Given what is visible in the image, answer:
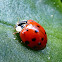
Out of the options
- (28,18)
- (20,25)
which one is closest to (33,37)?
(20,25)


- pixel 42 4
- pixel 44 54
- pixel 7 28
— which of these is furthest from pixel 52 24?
pixel 7 28

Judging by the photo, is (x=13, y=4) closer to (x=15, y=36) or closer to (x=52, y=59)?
(x=15, y=36)

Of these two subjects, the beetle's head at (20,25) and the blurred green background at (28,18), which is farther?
the beetle's head at (20,25)

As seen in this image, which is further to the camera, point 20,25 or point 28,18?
point 28,18

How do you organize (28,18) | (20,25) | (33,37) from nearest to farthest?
1. (33,37)
2. (20,25)
3. (28,18)

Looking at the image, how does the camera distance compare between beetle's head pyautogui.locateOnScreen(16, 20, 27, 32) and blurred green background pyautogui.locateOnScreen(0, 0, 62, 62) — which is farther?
beetle's head pyautogui.locateOnScreen(16, 20, 27, 32)

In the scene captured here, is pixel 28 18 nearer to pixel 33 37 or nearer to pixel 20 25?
pixel 20 25

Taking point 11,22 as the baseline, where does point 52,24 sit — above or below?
below

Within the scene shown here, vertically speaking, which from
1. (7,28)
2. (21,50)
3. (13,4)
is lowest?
(21,50)
